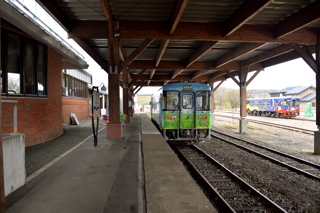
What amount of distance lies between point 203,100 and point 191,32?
128 inches

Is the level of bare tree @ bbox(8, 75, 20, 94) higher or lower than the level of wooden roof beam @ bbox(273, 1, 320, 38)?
lower

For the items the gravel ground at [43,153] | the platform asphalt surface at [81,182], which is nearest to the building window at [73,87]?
the gravel ground at [43,153]

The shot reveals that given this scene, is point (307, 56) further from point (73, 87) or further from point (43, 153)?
point (73, 87)

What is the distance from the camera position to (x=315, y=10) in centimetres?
702

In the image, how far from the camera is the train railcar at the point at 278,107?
30.9 metres

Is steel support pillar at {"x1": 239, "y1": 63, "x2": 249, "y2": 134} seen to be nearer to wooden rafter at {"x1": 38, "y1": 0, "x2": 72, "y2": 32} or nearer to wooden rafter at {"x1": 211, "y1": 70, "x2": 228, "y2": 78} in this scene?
wooden rafter at {"x1": 211, "y1": 70, "x2": 228, "y2": 78}

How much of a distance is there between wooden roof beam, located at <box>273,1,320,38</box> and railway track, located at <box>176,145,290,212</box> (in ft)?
18.2

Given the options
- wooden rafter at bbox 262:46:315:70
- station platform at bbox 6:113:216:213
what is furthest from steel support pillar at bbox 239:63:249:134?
station platform at bbox 6:113:216:213

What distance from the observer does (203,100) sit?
34.9ft

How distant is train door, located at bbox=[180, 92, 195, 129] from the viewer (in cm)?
1032

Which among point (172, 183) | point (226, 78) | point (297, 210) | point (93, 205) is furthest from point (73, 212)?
point (226, 78)

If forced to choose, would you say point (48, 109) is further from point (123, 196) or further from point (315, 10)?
point (315, 10)

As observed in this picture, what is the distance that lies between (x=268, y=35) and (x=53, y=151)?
935 cm

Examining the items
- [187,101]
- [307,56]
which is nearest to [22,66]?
[187,101]
